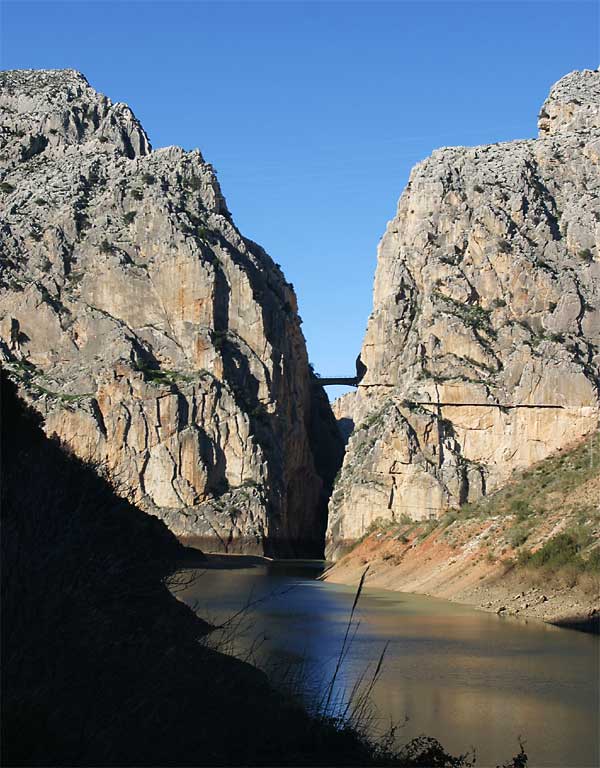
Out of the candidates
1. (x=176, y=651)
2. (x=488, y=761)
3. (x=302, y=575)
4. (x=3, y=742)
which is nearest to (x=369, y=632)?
(x=488, y=761)

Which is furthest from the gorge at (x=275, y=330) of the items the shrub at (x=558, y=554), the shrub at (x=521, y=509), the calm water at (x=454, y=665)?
the calm water at (x=454, y=665)

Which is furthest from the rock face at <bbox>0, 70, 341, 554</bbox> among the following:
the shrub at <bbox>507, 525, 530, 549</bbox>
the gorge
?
the shrub at <bbox>507, 525, 530, 549</bbox>

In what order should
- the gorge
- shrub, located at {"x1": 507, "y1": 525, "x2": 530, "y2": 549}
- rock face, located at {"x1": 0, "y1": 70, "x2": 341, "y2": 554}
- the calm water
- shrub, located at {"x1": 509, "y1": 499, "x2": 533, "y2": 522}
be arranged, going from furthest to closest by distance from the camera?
1. rock face, located at {"x1": 0, "y1": 70, "x2": 341, "y2": 554}
2. the gorge
3. shrub, located at {"x1": 509, "y1": 499, "x2": 533, "y2": 522}
4. shrub, located at {"x1": 507, "y1": 525, "x2": 530, "y2": 549}
5. the calm water

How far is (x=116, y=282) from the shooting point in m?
133

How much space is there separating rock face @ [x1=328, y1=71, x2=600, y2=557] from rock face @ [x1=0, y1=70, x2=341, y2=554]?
12353mm

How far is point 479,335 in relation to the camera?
114 meters

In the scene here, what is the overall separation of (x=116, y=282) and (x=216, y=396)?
17141mm

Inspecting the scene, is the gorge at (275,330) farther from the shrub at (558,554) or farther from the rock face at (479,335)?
the shrub at (558,554)

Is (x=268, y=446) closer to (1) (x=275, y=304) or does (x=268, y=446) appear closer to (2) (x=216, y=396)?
(2) (x=216, y=396)

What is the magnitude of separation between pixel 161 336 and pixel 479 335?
36609 millimetres

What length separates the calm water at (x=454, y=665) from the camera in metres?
29.1

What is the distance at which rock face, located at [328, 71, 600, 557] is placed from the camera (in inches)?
4345

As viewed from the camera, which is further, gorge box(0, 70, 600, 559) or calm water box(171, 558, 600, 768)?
gorge box(0, 70, 600, 559)

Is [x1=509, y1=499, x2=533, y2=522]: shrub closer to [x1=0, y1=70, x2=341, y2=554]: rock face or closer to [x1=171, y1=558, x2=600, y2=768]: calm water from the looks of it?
[x1=171, y1=558, x2=600, y2=768]: calm water
